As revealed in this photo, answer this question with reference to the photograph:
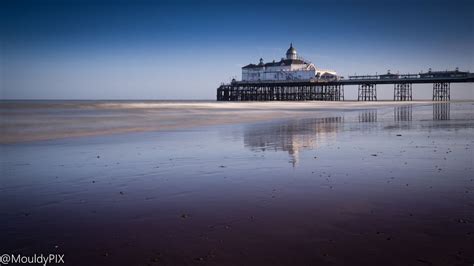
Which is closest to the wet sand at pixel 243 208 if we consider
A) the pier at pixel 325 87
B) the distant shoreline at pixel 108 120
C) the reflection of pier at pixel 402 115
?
the distant shoreline at pixel 108 120

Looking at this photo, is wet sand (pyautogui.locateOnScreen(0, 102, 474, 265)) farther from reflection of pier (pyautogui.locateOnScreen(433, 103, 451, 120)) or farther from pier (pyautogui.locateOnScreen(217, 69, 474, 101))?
pier (pyautogui.locateOnScreen(217, 69, 474, 101))

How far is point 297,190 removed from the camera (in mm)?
6812

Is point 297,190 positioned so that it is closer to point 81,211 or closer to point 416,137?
point 81,211

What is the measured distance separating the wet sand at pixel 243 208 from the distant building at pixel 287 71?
10253 cm

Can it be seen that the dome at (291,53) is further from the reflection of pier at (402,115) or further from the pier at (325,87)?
the reflection of pier at (402,115)

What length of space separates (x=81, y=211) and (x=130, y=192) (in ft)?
4.12

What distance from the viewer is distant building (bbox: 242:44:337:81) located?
115 metres

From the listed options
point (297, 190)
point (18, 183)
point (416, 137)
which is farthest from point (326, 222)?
point (416, 137)

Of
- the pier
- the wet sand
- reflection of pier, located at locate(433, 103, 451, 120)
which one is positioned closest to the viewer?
the wet sand

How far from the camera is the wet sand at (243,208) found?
13.4 ft

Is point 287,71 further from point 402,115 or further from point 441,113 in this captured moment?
point 402,115

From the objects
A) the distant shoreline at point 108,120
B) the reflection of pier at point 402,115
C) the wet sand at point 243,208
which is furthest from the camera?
the reflection of pier at point 402,115

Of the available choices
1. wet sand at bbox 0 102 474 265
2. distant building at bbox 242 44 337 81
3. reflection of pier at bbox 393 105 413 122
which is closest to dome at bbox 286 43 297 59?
distant building at bbox 242 44 337 81

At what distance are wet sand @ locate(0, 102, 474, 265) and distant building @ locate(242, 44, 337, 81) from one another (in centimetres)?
10253
